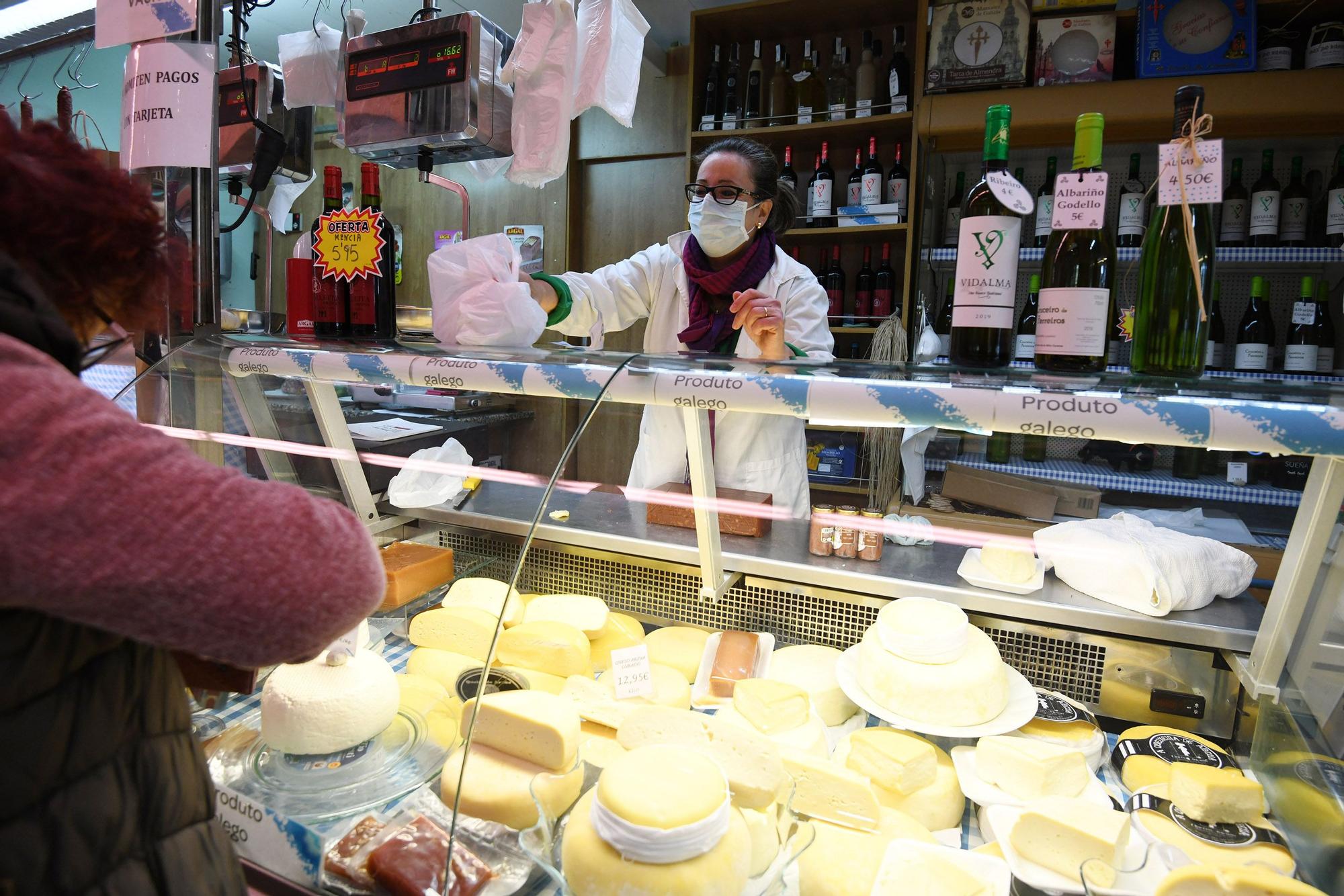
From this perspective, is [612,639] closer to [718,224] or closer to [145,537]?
[145,537]

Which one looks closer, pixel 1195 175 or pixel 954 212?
pixel 1195 175

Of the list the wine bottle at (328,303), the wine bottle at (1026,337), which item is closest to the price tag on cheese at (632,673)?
the wine bottle at (328,303)

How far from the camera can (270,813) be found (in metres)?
1.05

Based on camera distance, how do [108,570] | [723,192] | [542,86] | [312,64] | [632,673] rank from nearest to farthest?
[108,570] < [632,673] < [542,86] < [312,64] < [723,192]

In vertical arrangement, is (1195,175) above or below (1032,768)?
above

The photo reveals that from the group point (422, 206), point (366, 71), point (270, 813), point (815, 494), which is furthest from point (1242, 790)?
point (422, 206)

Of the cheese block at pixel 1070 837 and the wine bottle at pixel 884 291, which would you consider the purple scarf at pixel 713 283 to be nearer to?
the wine bottle at pixel 884 291

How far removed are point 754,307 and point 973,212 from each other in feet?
1.50

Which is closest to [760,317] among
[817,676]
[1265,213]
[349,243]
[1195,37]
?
[817,676]

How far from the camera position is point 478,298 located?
1587 millimetres

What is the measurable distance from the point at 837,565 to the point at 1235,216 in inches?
134

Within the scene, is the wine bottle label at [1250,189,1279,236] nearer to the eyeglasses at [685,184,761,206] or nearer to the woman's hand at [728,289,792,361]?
the eyeglasses at [685,184,761,206]

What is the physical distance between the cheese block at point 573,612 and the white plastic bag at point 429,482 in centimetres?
29

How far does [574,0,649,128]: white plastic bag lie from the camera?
75.5 inches
